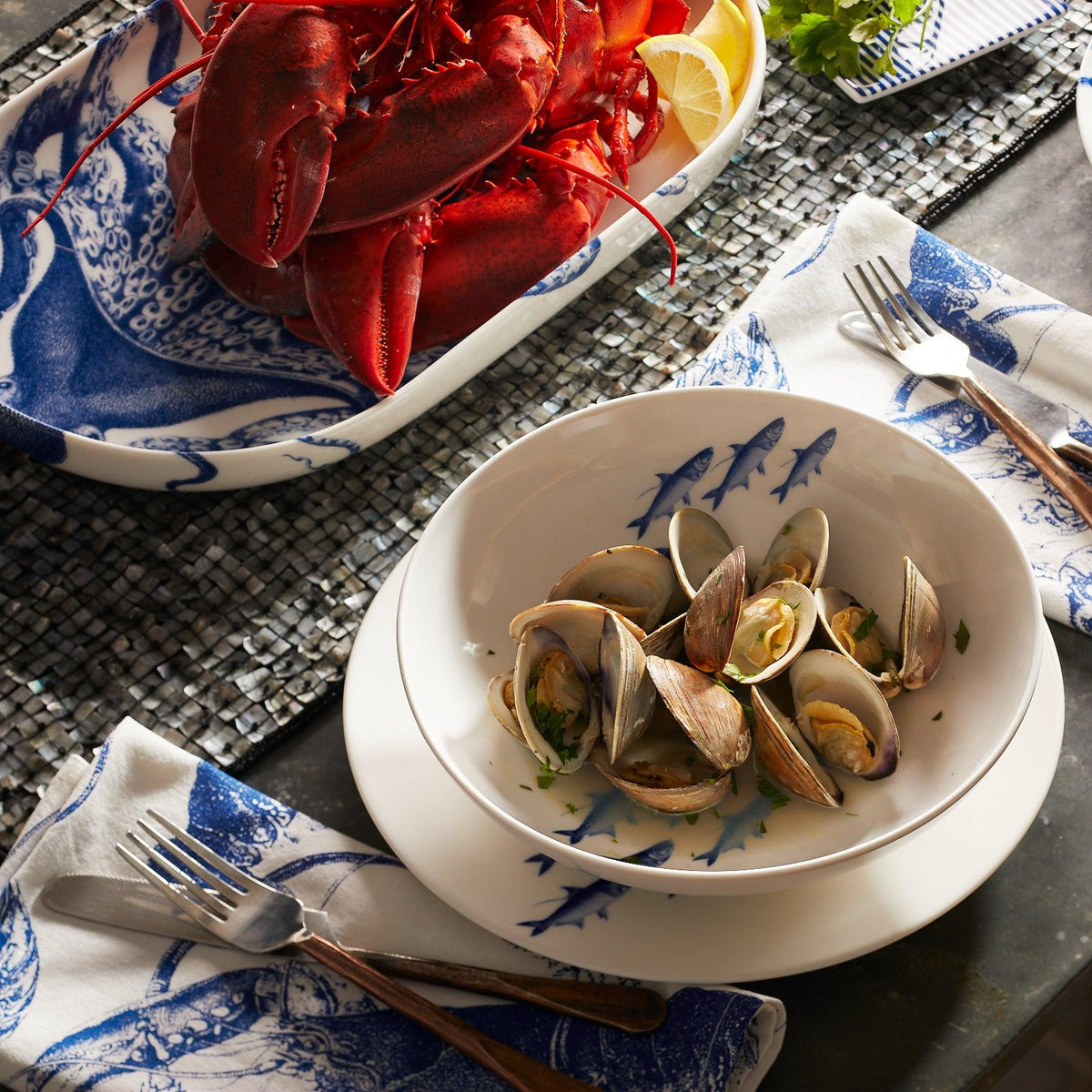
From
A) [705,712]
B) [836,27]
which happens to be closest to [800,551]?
[705,712]

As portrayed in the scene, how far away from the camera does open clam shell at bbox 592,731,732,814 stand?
612 mm

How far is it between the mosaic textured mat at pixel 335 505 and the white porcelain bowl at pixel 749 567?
0.19 metres

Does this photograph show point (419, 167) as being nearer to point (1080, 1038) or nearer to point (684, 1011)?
point (684, 1011)

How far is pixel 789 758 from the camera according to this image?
603mm

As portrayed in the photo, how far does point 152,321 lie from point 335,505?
292mm

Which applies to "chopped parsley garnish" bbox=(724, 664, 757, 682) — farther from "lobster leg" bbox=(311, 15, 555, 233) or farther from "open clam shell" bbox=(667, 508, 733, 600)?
"lobster leg" bbox=(311, 15, 555, 233)

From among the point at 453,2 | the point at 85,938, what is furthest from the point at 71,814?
the point at 453,2

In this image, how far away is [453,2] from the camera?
1.02m

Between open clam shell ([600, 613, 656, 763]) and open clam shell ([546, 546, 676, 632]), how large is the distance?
7 cm

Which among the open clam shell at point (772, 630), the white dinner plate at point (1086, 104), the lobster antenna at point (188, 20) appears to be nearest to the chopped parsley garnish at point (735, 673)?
the open clam shell at point (772, 630)

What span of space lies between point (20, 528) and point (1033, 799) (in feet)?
2.60

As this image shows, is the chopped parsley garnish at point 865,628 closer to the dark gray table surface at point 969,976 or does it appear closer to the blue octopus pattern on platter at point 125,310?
the dark gray table surface at point 969,976

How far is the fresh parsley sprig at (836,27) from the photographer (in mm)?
1098

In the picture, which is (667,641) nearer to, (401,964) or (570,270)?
(401,964)
